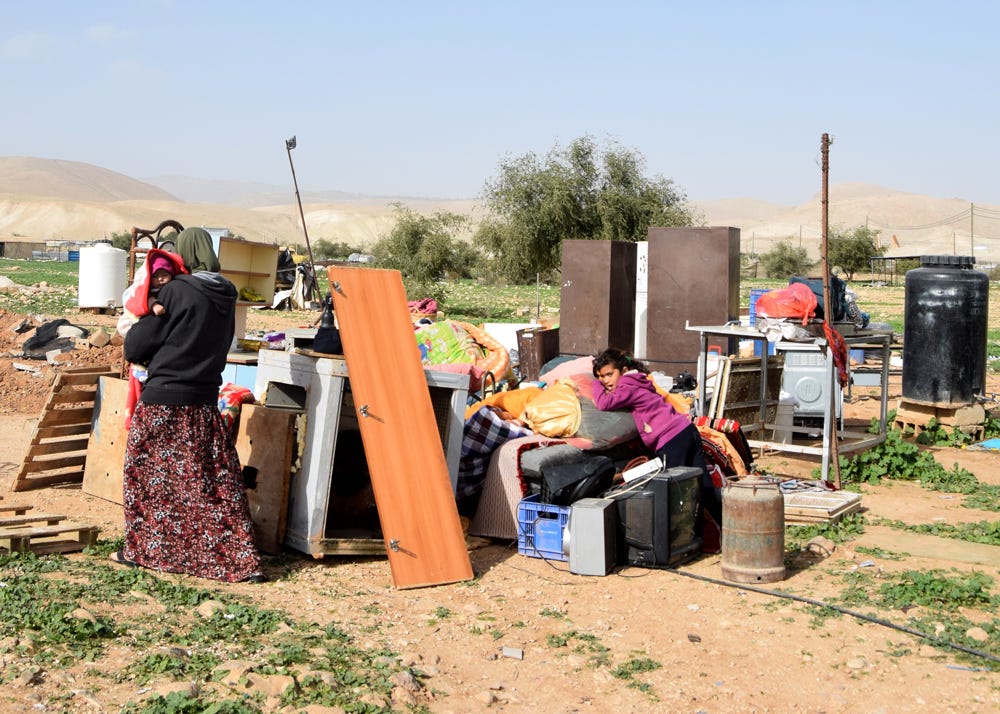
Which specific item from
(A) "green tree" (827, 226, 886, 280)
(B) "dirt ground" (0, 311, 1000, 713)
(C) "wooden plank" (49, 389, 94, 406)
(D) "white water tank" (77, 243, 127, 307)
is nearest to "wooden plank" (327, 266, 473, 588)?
(B) "dirt ground" (0, 311, 1000, 713)

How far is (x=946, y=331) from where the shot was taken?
1038 centimetres

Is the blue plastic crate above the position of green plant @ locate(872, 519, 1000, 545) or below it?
above

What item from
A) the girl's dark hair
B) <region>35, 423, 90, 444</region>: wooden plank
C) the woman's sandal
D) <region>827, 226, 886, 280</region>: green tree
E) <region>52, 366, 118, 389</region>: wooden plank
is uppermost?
<region>827, 226, 886, 280</region>: green tree

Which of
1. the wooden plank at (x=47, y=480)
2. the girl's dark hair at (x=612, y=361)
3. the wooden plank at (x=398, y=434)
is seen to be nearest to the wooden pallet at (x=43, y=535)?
the wooden plank at (x=47, y=480)

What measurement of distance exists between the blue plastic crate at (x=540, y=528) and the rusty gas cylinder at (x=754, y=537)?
962mm

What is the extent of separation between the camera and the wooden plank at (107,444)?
7.28 m

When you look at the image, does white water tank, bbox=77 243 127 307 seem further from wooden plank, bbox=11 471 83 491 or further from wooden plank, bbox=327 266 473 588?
wooden plank, bbox=327 266 473 588

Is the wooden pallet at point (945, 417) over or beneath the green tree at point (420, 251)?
beneath

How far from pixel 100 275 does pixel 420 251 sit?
19.2 meters

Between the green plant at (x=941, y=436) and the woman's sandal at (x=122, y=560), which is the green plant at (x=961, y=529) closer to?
the green plant at (x=941, y=436)

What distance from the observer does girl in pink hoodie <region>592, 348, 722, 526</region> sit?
678 cm

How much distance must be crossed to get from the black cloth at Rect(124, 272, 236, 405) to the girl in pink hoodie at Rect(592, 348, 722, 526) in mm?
2596

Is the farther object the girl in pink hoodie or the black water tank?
the black water tank

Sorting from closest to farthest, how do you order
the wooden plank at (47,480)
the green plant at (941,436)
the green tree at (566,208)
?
the wooden plank at (47,480), the green plant at (941,436), the green tree at (566,208)
